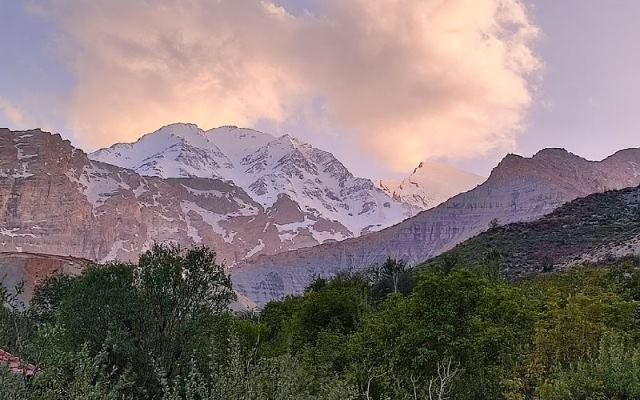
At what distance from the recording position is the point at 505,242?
2665 inches

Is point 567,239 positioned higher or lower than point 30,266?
lower

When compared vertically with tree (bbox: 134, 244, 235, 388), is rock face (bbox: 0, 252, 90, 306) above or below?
above

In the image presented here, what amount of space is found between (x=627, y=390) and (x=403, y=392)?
5.33 metres

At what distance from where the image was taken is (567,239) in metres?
61.5

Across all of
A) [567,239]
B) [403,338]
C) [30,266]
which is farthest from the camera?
[30,266]

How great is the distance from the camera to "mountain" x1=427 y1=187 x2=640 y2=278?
5141 cm

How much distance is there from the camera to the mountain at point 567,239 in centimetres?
5141

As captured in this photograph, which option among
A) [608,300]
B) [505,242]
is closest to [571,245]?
[505,242]

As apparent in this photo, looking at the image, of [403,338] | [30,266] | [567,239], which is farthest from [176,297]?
[30,266]

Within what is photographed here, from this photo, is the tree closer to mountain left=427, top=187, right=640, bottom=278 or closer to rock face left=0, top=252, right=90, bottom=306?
mountain left=427, top=187, right=640, bottom=278

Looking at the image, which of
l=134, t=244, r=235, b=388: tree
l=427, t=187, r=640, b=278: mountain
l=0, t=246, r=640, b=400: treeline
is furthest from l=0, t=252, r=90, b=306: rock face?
l=0, t=246, r=640, b=400: treeline

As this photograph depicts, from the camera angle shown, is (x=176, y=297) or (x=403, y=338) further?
(x=176, y=297)

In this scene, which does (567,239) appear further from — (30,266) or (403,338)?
(30,266)

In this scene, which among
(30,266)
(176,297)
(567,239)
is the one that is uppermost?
(30,266)
